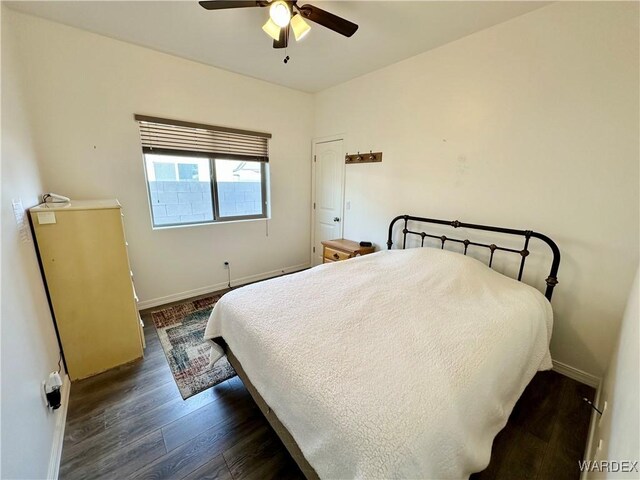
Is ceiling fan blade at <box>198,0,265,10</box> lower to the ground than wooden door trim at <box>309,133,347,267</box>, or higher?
higher

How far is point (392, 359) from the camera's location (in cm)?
111

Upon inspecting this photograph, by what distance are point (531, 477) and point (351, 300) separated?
124 centimetres

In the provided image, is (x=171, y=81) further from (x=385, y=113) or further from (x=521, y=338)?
(x=521, y=338)

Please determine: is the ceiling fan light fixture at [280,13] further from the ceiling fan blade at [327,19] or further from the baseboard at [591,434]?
the baseboard at [591,434]

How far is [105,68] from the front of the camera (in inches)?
90.1

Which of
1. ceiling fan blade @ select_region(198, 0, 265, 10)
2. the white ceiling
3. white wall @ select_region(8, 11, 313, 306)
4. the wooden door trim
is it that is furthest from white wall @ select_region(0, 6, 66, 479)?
the wooden door trim

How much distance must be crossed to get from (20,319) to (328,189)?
314 cm

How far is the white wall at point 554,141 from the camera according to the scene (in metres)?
1.61

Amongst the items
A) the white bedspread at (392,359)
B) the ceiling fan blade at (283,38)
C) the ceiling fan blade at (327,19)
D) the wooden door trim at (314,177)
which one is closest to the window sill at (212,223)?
the wooden door trim at (314,177)

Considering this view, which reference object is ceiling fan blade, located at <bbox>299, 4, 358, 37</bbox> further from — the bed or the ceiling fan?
the bed

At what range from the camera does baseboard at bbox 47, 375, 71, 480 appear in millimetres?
1233

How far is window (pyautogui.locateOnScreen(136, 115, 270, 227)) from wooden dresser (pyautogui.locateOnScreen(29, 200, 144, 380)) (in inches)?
39.6

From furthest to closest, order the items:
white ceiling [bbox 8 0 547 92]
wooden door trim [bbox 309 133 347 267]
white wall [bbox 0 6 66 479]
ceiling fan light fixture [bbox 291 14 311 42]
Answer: wooden door trim [bbox 309 133 347 267] < white ceiling [bbox 8 0 547 92] < ceiling fan light fixture [bbox 291 14 311 42] < white wall [bbox 0 6 66 479]

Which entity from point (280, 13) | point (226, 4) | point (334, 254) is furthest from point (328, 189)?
point (226, 4)
